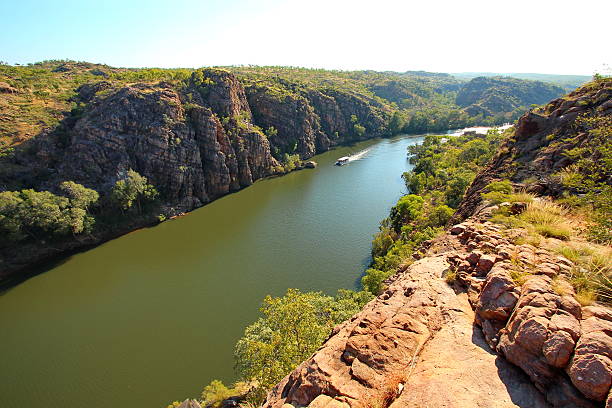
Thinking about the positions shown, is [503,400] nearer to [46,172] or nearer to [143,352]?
[143,352]

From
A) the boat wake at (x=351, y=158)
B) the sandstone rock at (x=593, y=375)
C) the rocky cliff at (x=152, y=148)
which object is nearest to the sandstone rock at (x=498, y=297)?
the sandstone rock at (x=593, y=375)

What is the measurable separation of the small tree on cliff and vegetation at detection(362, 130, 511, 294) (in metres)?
37.0

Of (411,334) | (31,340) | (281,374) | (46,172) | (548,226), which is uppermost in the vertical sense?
(548,226)

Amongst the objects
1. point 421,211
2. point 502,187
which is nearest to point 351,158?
point 421,211

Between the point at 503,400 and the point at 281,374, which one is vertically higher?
the point at 503,400

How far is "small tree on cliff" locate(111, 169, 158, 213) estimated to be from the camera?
45844 millimetres

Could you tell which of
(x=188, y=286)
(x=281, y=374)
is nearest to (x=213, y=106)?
(x=188, y=286)

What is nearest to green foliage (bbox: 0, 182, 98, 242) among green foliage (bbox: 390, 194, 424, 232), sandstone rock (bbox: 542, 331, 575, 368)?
green foliage (bbox: 390, 194, 424, 232)

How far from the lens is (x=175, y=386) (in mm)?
22422

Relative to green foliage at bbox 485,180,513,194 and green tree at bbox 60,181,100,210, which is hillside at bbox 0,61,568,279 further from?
green foliage at bbox 485,180,513,194

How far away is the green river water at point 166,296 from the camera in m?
23.3

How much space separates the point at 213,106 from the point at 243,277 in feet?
164

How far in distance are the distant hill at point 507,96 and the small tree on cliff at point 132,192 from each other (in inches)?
6249

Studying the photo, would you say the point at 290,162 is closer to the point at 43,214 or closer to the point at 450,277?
the point at 43,214
